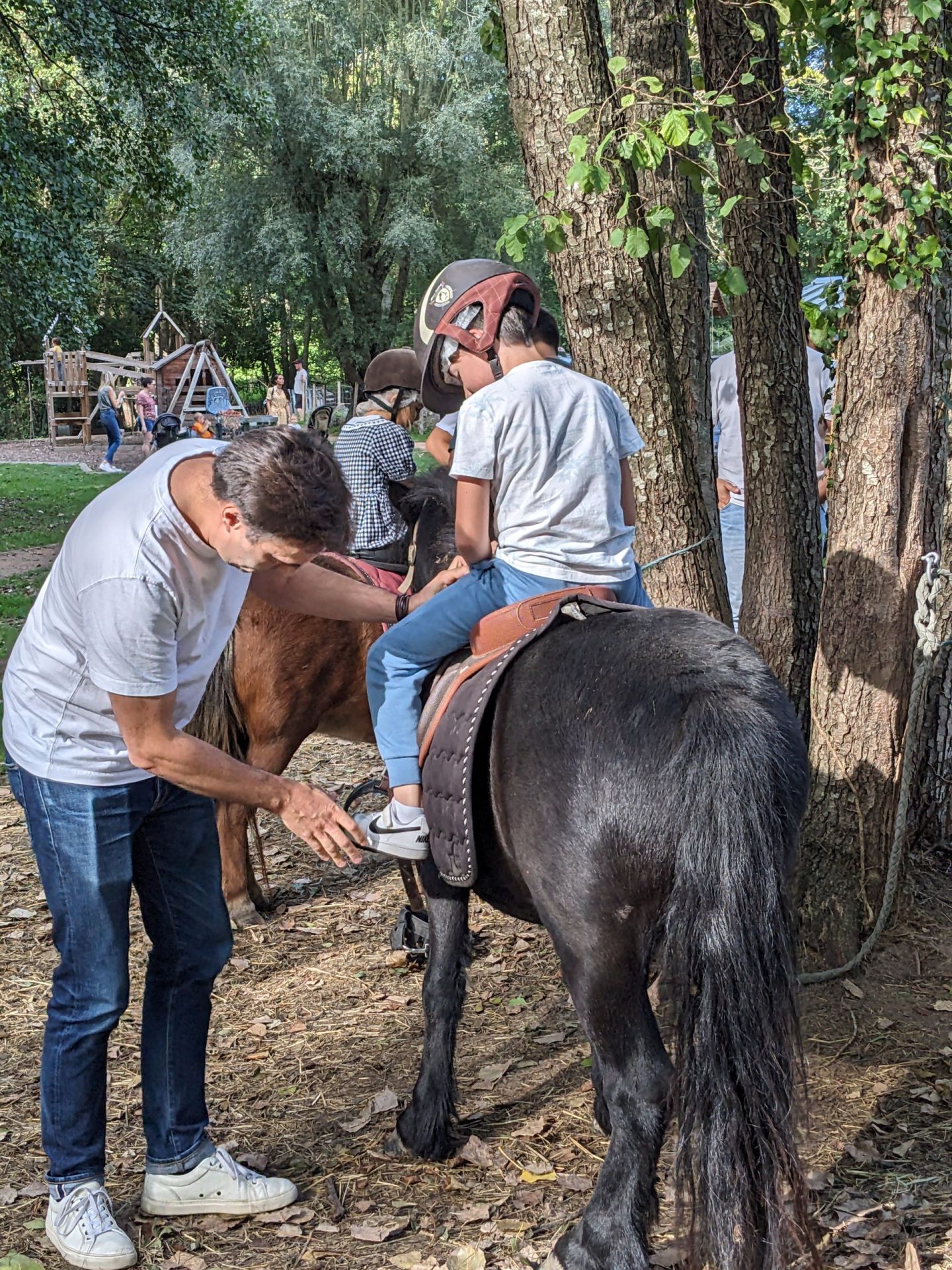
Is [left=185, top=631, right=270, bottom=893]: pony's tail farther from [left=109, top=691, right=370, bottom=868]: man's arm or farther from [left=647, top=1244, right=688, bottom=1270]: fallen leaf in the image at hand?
[left=647, top=1244, right=688, bottom=1270]: fallen leaf

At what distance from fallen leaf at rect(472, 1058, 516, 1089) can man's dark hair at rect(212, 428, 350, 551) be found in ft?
6.62

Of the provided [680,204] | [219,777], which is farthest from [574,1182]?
[680,204]

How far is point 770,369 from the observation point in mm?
4805

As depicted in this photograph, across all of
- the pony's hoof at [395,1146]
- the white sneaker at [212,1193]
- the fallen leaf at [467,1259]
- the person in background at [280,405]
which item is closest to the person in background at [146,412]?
the person in background at [280,405]

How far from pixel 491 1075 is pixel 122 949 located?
1.51 metres

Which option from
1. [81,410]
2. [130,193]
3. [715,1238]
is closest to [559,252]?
[715,1238]

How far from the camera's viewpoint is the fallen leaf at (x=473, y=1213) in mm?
3131

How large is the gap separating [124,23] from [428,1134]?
1463 centimetres

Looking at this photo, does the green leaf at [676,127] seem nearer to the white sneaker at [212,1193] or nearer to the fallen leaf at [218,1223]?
the white sneaker at [212,1193]

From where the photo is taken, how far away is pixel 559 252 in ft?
14.1

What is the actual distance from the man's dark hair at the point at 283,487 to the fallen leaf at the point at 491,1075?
2018 millimetres

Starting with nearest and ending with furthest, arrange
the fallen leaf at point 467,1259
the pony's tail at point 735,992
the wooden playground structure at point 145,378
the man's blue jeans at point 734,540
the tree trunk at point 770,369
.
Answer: the pony's tail at point 735,992 < the fallen leaf at point 467,1259 < the tree trunk at point 770,369 < the man's blue jeans at point 734,540 < the wooden playground structure at point 145,378

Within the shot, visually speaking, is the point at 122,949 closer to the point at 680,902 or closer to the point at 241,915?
the point at 680,902

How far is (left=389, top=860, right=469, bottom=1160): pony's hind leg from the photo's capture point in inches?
134
